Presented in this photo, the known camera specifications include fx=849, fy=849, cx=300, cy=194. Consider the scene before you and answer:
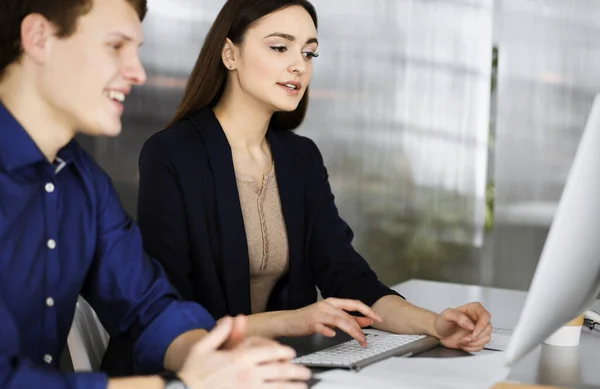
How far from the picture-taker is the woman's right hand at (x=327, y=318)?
60.6 inches

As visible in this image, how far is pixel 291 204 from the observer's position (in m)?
2.23

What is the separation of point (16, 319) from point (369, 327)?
2.37ft

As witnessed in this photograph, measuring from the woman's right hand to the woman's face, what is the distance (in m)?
0.72

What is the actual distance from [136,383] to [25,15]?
0.59 meters

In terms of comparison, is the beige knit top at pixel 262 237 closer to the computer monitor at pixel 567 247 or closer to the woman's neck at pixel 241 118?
the woman's neck at pixel 241 118

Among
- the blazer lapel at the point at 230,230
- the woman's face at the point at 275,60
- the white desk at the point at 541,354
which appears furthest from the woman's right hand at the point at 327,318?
the woman's face at the point at 275,60

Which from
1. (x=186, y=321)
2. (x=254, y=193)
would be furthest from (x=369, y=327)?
(x=254, y=193)

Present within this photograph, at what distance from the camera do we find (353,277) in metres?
2.07

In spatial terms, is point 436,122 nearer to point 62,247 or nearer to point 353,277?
point 353,277

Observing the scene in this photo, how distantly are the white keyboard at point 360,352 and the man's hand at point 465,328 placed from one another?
4cm

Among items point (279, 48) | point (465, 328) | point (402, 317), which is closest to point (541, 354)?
point (465, 328)

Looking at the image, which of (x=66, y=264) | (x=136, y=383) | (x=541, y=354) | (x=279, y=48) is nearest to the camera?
(x=136, y=383)

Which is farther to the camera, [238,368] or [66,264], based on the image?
[66,264]

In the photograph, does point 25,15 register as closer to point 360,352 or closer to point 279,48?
point 360,352
